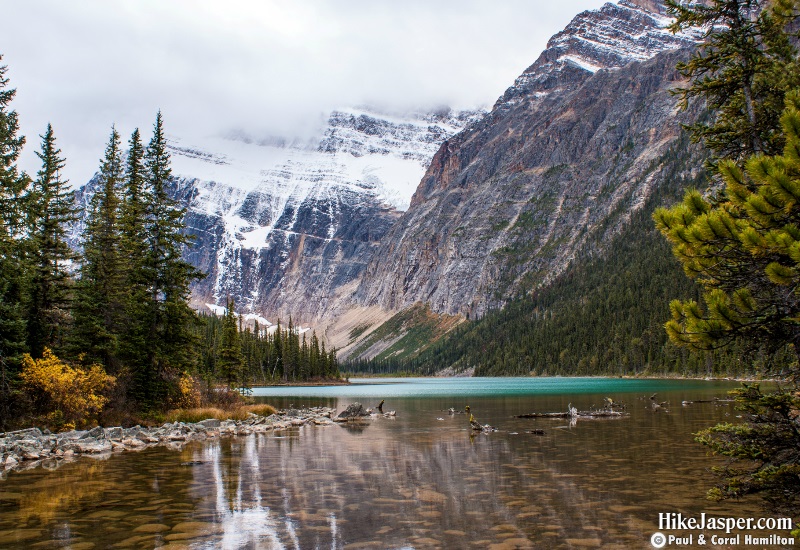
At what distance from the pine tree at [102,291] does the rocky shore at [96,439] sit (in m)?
5.58

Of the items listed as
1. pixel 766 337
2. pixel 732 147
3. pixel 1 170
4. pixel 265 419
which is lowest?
pixel 265 419

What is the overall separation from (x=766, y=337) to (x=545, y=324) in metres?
191

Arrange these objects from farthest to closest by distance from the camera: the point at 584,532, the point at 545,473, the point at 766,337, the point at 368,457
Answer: the point at 368,457 < the point at 545,473 < the point at 584,532 < the point at 766,337

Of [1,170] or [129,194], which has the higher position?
[129,194]

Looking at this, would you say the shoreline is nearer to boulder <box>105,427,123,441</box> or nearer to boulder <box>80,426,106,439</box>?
boulder <box>105,427,123,441</box>

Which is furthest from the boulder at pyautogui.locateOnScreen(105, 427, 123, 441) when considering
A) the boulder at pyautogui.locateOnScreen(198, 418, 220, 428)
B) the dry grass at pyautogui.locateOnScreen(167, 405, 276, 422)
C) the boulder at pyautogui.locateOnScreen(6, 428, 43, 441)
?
the dry grass at pyautogui.locateOnScreen(167, 405, 276, 422)

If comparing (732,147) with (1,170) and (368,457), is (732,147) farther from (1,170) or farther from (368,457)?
(1,170)

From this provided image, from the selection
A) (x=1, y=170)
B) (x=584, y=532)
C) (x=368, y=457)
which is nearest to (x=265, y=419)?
(x=368, y=457)

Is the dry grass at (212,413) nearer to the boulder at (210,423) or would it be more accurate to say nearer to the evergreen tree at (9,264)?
the boulder at (210,423)

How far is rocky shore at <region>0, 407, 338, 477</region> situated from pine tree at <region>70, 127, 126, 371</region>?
5.58 meters

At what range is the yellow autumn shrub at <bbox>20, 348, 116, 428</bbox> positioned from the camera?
2897 cm

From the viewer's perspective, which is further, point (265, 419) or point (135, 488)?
point (265, 419)

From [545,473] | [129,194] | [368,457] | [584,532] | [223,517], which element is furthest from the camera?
[129,194]

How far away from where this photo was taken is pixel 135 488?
18469 millimetres
